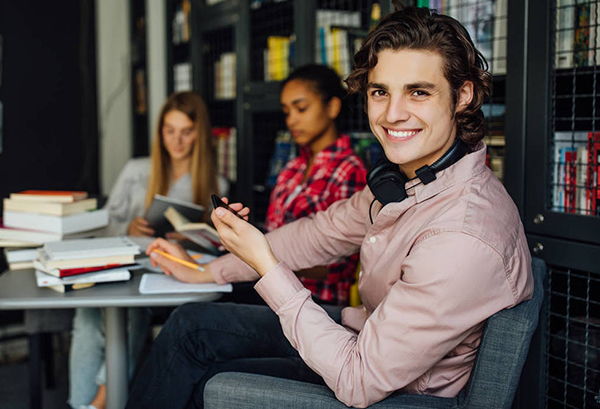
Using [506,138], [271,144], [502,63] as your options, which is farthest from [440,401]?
[271,144]

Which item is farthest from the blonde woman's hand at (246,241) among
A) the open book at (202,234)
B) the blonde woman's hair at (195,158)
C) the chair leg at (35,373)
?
the blonde woman's hair at (195,158)

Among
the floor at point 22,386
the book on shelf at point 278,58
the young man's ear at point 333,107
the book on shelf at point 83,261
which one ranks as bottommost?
the floor at point 22,386

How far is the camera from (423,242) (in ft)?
3.95

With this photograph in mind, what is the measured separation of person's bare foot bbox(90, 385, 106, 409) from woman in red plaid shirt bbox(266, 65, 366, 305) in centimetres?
82

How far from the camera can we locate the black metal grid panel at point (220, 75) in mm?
3744

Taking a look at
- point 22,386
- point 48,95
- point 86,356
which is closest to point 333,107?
point 86,356

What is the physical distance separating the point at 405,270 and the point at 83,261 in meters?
0.95

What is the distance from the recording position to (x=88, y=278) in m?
→ 1.71

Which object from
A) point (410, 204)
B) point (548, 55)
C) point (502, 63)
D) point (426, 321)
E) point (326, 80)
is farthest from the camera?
point (326, 80)

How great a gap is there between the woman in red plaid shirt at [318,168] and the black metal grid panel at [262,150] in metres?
0.79

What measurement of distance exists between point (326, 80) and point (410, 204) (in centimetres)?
132

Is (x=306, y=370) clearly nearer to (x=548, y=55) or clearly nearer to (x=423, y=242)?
(x=423, y=242)

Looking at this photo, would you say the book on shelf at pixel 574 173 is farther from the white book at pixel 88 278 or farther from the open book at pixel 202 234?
the white book at pixel 88 278

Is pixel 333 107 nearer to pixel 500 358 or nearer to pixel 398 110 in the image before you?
pixel 398 110
